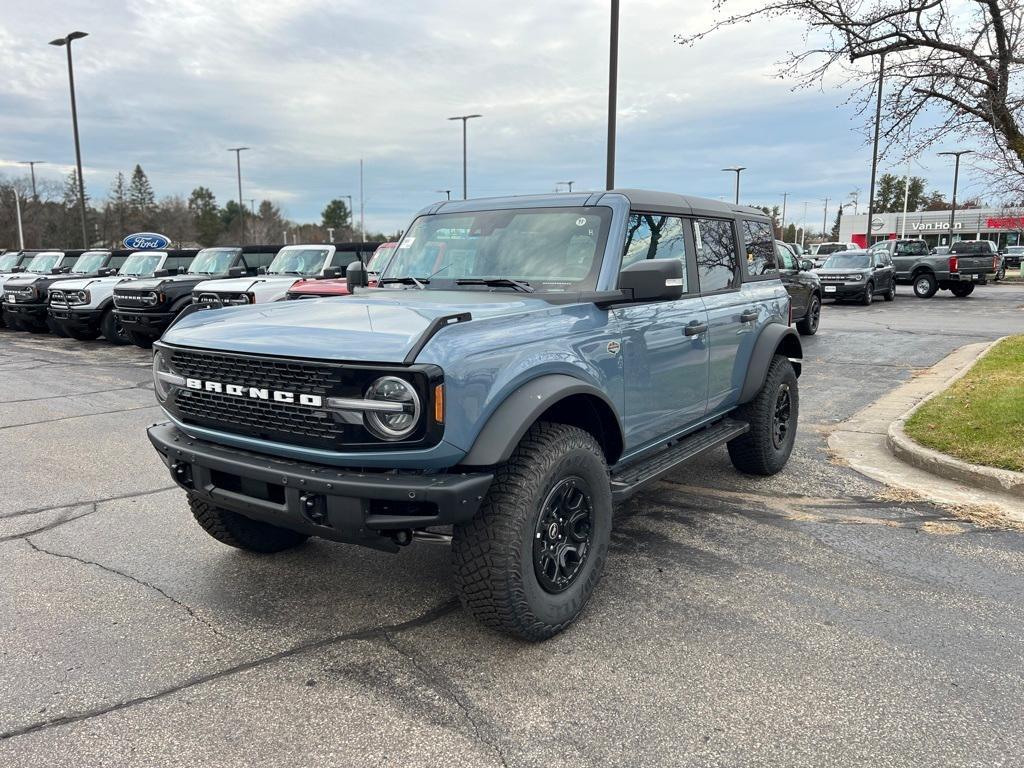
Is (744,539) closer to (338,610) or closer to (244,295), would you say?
(338,610)

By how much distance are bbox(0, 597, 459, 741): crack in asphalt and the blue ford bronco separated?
1.74 ft

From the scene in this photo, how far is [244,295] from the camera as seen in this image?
11.5 m

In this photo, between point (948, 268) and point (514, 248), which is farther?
point (948, 268)

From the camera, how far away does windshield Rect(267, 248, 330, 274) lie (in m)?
13.1

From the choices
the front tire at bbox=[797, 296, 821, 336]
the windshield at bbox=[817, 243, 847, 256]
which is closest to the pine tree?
the windshield at bbox=[817, 243, 847, 256]

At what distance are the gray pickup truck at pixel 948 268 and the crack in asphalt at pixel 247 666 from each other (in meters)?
26.7

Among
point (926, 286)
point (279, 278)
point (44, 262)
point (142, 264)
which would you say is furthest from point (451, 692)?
point (926, 286)

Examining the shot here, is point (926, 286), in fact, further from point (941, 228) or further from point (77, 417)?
point (941, 228)

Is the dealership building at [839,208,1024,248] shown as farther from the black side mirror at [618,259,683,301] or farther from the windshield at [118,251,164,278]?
the black side mirror at [618,259,683,301]

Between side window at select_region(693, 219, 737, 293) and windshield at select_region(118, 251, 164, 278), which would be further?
windshield at select_region(118, 251, 164, 278)

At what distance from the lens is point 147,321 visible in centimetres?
1261

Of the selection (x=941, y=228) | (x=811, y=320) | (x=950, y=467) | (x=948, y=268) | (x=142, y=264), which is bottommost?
(x=950, y=467)

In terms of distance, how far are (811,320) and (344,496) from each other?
14.1 meters

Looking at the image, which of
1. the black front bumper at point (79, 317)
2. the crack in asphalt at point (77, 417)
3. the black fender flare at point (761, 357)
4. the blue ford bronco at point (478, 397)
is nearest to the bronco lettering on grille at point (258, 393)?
the blue ford bronco at point (478, 397)
